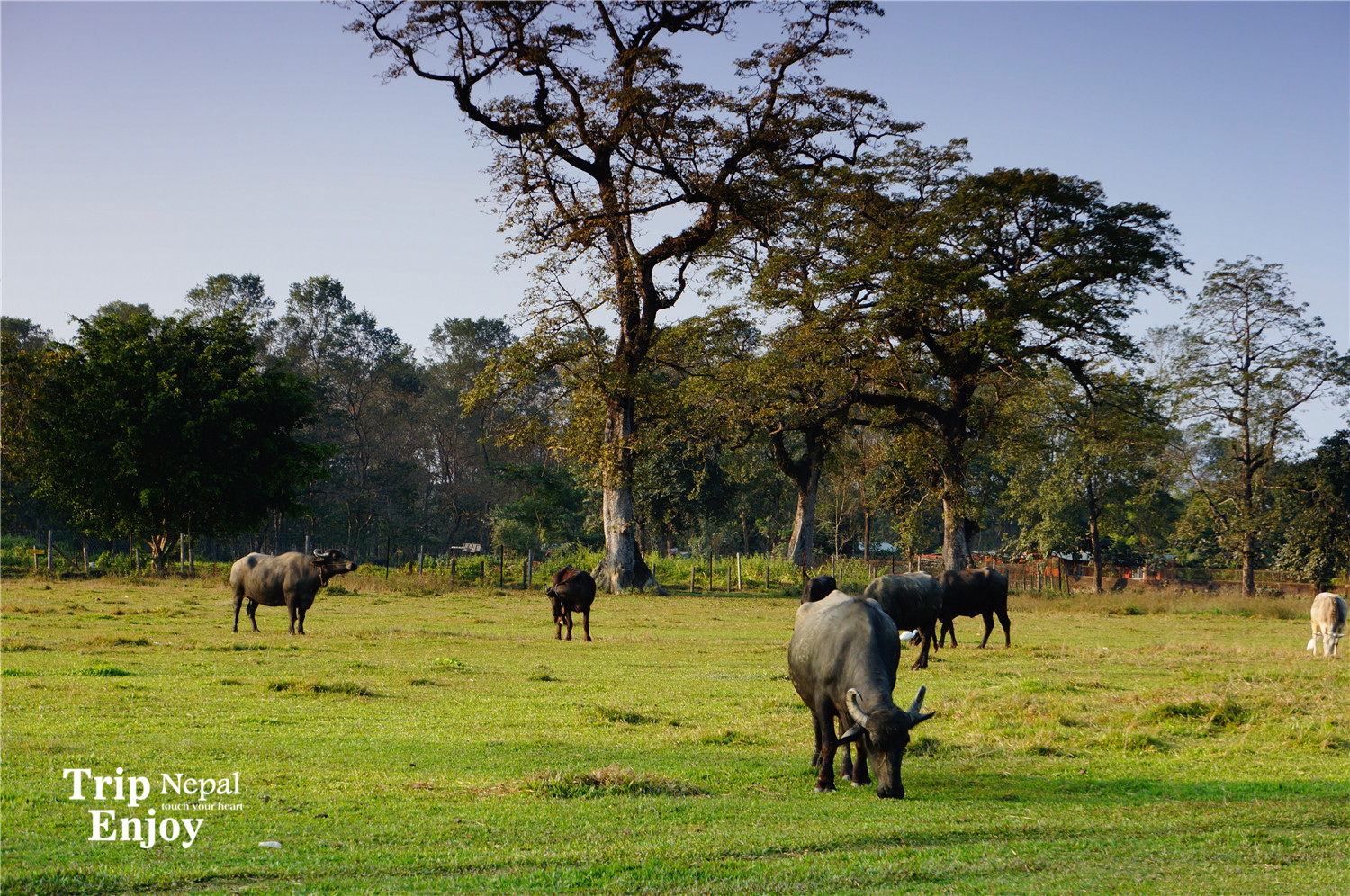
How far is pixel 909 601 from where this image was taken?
60.7 ft

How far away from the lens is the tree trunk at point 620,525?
40062 millimetres

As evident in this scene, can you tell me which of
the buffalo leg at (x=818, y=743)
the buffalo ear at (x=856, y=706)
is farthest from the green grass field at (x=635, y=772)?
the buffalo ear at (x=856, y=706)

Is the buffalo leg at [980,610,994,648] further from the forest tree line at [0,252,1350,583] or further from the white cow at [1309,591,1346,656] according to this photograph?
the forest tree line at [0,252,1350,583]

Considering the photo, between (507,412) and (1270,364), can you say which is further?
(507,412)

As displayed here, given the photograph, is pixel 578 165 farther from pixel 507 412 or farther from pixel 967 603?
pixel 507 412

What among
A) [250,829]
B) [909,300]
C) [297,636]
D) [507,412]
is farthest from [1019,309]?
[507,412]

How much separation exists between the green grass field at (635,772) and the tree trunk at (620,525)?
20805 mm

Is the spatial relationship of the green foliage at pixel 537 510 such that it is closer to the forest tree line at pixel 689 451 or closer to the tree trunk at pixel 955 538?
the forest tree line at pixel 689 451

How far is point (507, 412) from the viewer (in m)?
83.2

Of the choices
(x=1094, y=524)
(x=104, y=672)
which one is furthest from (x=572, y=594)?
(x=1094, y=524)

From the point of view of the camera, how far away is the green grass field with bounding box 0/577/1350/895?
648 centimetres

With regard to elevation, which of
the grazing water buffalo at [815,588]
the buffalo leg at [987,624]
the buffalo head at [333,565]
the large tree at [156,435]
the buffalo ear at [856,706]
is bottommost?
the buffalo leg at [987,624]

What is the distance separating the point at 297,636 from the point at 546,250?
74.1 ft

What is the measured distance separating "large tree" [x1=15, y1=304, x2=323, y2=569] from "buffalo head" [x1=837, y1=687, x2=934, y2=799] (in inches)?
1356
